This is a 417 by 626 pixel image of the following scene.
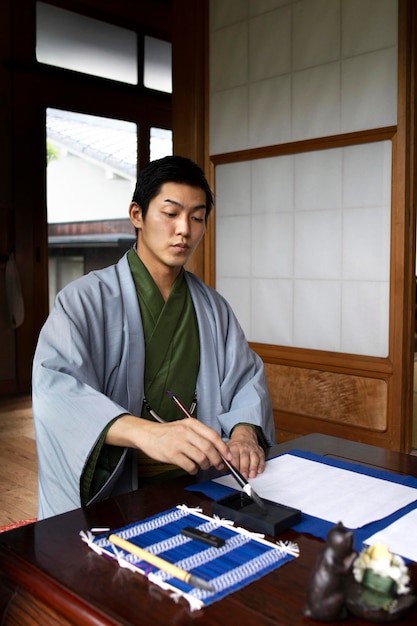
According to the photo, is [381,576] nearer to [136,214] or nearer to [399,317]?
[136,214]

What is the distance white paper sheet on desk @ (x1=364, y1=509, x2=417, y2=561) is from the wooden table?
5 centimetres

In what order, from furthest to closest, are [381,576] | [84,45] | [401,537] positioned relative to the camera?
1. [84,45]
2. [401,537]
3. [381,576]

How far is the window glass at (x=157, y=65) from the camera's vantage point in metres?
5.98

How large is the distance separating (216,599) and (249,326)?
121 inches

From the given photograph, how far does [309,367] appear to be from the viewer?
136 inches

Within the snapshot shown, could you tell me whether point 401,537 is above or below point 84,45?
below

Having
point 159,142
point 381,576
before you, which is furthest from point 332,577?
point 159,142

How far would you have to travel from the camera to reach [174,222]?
1.45 meters

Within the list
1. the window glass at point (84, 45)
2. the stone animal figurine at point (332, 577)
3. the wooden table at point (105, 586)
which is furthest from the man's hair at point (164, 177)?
the window glass at point (84, 45)

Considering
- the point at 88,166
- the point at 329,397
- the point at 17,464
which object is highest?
the point at 88,166

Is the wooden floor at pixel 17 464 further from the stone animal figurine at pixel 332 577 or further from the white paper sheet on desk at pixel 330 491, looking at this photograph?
the stone animal figurine at pixel 332 577

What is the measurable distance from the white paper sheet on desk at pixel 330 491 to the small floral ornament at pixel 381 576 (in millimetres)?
246

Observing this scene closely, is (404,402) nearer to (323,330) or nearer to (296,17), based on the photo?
(323,330)

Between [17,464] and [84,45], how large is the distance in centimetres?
379
